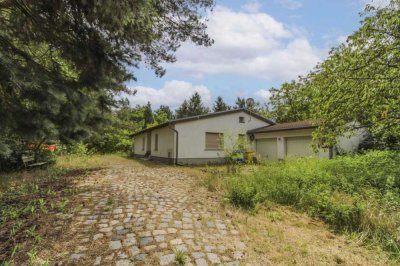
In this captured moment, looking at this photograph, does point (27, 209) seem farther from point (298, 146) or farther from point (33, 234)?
point (298, 146)

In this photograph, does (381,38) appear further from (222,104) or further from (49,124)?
(222,104)

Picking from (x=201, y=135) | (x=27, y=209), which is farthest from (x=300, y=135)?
(x=27, y=209)

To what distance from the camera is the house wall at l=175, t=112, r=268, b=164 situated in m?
16.1

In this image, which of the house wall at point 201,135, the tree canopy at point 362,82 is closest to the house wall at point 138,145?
the house wall at point 201,135

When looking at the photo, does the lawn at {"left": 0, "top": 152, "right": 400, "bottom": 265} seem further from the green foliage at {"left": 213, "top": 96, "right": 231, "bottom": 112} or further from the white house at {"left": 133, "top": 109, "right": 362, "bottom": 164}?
the green foliage at {"left": 213, "top": 96, "right": 231, "bottom": 112}

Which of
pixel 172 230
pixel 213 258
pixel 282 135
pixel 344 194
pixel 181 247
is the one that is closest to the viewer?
pixel 213 258

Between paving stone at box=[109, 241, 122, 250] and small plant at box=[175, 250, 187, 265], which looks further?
paving stone at box=[109, 241, 122, 250]

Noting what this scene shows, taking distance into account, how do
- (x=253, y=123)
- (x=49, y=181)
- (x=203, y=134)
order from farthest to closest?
→ (x=253, y=123) → (x=203, y=134) → (x=49, y=181)

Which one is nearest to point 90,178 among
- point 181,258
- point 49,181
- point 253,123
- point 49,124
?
point 49,181

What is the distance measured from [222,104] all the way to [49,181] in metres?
47.6

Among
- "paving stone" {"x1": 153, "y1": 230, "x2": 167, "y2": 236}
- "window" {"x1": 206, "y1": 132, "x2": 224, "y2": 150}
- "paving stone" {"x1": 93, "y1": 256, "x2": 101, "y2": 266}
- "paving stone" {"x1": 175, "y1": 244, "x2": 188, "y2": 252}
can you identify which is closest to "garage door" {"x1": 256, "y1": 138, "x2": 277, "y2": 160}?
"window" {"x1": 206, "y1": 132, "x2": 224, "y2": 150}

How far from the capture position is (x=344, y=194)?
647cm

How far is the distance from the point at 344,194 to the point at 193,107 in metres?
48.3

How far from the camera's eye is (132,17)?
4051 mm
